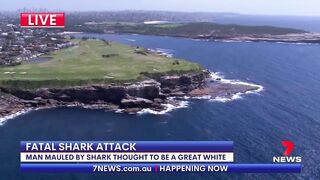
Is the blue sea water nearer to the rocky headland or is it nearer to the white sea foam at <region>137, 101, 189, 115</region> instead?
the white sea foam at <region>137, 101, 189, 115</region>

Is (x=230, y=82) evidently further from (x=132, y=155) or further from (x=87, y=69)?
(x=132, y=155)

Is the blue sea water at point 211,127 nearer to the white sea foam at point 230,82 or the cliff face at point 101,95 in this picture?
the white sea foam at point 230,82

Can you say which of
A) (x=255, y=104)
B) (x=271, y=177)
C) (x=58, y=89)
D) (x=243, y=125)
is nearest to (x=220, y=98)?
(x=255, y=104)

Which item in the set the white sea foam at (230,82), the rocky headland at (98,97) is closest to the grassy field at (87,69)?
the rocky headland at (98,97)

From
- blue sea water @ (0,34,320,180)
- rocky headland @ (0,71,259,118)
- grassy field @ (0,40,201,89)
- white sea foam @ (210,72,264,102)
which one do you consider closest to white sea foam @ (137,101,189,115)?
rocky headland @ (0,71,259,118)

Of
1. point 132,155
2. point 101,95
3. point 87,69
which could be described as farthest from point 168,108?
point 132,155
